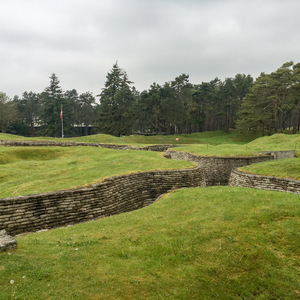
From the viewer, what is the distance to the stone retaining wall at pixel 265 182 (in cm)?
1195

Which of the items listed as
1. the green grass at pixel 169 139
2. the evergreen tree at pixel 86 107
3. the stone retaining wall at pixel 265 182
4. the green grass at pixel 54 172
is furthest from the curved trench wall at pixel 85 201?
the evergreen tree at pixel 86 107

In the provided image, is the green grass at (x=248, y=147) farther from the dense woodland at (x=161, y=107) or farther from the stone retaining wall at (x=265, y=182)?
the dense woodland at (x=161, y=107)

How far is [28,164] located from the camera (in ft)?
58.7

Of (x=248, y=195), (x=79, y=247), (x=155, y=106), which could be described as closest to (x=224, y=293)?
(x=79, y=247)

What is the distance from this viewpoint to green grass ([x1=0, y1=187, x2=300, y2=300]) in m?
4.50

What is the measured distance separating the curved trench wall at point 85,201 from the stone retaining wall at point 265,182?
11.0 ft

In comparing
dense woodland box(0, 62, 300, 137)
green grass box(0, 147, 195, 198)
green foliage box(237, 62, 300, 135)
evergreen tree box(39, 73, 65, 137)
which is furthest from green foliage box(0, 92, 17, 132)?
green foliage box(237, 62, 300, 135)

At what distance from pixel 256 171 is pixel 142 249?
1136 centimetres

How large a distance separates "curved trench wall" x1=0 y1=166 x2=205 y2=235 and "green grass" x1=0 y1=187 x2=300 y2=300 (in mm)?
1754

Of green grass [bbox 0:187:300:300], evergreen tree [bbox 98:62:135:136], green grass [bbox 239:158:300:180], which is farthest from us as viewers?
evergreen tree [bbox 98:62:135:136]

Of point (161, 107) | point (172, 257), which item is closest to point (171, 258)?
point (172, 257)

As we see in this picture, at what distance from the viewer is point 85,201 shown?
10.3 metres

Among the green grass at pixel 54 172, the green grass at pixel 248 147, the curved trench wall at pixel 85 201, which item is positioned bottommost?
the curved trench wall at pixel 85 201

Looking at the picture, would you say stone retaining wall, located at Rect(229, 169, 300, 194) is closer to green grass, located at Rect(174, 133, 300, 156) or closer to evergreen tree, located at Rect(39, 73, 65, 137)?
green grass, located at Rect(174, 133, 300, 156)
